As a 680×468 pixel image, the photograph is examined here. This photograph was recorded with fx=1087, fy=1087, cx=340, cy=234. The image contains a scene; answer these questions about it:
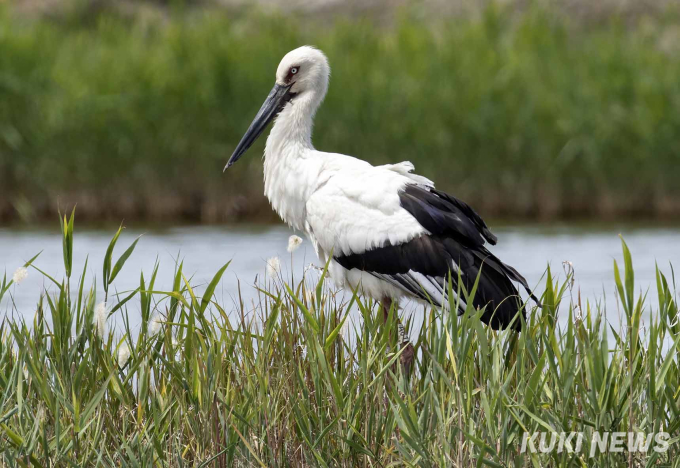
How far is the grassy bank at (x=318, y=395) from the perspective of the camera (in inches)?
138

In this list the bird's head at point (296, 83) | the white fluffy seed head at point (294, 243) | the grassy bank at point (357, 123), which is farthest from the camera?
the grassy bank at point (357, 123)

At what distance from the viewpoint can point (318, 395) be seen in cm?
377

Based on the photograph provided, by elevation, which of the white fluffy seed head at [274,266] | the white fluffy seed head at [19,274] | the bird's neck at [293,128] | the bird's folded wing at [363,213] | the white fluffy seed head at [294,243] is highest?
the bird's neck at [293,128]

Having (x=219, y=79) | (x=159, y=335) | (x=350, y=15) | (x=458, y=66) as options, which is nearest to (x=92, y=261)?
(x=219, y=79)

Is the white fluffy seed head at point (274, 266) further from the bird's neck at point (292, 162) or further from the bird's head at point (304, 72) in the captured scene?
the bird's head at point (304, 72)

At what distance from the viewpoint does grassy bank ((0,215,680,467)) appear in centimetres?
Result: 350

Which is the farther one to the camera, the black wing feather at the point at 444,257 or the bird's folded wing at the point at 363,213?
the bird's folded wing at the point at 363,213

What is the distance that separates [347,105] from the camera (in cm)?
1209

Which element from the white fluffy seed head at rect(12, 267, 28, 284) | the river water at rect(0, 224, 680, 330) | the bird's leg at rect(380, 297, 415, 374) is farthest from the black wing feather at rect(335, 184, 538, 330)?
the river water at rect(0, 224, 680, 330)

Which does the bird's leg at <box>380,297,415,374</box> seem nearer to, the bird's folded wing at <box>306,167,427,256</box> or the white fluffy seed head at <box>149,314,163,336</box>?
the bird's folded wing at <box>306,167,427,256</box>

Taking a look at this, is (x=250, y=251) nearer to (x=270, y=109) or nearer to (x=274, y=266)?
(x=270, y=109)

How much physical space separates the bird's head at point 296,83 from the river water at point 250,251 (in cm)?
361

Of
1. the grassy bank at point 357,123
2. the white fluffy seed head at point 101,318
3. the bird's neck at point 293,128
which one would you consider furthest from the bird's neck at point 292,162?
the grassy bank at point 357,123

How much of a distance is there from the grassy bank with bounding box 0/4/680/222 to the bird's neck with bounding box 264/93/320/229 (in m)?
6.32
